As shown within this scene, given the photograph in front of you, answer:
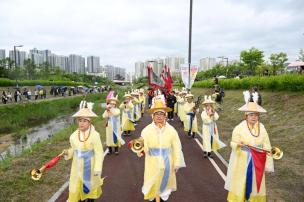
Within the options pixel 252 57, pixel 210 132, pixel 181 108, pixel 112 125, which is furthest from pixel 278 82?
pixel 252 57

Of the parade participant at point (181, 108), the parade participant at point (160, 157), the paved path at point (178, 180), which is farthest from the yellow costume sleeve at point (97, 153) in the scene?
the parade participant at point (181, 108)

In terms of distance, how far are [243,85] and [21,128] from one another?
60.2 ft

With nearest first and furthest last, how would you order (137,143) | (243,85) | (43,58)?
1. (137,143)
2. (243,85)
3. (43,58)

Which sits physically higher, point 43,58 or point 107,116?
point 43,58

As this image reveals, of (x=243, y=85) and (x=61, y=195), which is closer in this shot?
(x=61, y=195)

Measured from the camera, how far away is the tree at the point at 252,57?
51.4 m

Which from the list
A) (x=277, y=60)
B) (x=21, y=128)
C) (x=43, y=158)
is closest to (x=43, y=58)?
(x=277, y=60)

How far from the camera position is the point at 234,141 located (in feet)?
19.4

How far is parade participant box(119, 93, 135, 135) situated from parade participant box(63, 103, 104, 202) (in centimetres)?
808

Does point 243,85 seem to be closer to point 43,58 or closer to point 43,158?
point 43,158

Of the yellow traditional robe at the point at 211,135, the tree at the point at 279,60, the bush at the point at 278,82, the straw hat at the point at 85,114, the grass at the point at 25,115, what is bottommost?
the grass at the point at 25,115

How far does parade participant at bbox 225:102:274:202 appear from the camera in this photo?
5.70 metres

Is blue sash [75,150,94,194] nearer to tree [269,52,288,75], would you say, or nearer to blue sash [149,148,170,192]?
blue sash [149,148,170,192]

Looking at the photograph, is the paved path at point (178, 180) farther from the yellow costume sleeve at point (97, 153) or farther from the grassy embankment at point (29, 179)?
the yellow costume sleeve at point (97, 153)
